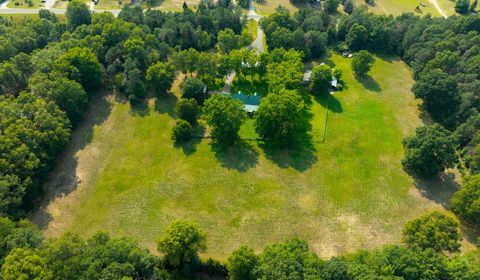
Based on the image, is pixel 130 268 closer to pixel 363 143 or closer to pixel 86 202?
pixel 86 202

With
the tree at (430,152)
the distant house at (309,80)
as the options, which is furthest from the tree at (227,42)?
the tree at (430,152)

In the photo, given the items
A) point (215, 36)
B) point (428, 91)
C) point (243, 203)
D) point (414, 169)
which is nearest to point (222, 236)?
point (243, 203)

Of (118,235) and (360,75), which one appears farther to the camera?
(360,75)

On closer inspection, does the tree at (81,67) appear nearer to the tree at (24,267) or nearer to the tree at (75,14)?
the tree at (75,14)

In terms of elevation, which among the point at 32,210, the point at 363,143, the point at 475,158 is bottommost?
the point at 32,210

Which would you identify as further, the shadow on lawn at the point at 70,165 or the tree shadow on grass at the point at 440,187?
the tree shadow on grass at the point at 440,187

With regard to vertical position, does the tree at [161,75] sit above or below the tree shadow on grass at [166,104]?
above

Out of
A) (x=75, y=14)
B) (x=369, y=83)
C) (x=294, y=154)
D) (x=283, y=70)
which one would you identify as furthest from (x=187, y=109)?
(x=75, y=14)
